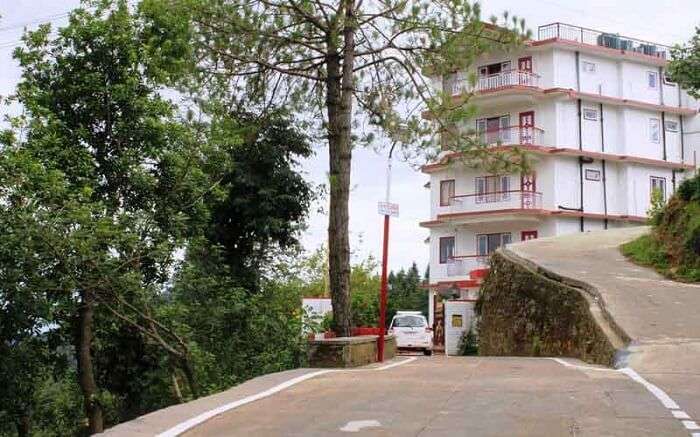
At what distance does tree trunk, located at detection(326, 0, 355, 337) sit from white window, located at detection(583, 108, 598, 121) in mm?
34977

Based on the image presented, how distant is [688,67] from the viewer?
79.0ft

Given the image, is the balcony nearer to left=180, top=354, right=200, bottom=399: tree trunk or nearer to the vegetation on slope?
the vegetation on slope

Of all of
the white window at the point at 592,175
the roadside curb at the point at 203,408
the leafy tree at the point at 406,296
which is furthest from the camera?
the leafy tree at the point at 406,296

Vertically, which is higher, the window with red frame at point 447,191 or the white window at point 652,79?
the white window at point 652,79

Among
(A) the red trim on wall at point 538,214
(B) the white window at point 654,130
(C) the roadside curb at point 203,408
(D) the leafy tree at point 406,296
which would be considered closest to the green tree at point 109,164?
(C) the roadside curb at point 203,408

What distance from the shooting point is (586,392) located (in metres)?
10.6

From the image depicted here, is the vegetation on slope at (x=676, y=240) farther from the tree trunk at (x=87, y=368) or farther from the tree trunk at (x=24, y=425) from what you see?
the tree trunk at (x=24, y=425)

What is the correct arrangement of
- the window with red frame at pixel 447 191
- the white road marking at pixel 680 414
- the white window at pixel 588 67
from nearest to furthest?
the white road marking at pixel 680 414
the white window at pixel 588 67
the window with red frame at pixel 447 191

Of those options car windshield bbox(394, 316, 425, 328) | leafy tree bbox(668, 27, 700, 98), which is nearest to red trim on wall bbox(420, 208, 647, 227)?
car windshield bbox(394, 316, 425, 328)

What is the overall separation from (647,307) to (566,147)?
1250 inches

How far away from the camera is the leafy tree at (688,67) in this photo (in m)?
24.0

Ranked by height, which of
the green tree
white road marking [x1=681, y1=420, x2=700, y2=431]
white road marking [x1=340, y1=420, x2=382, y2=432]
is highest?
the green tree

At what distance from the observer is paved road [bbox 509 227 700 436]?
1228 centimetres

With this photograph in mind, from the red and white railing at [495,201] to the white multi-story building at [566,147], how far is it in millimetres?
56
